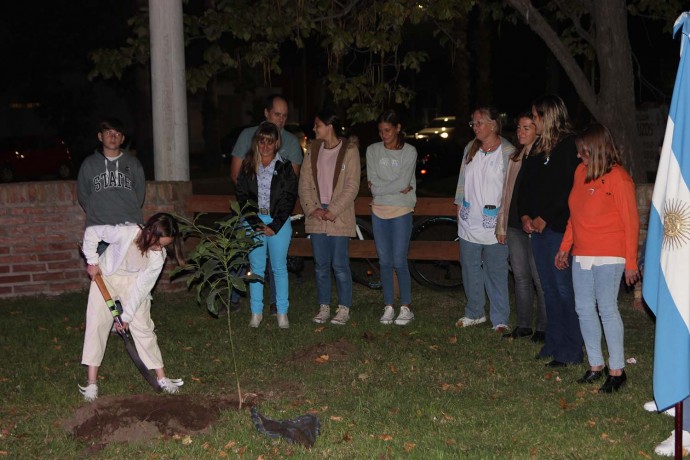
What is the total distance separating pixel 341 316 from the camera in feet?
30.0

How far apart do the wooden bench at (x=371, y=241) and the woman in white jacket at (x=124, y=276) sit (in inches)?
147

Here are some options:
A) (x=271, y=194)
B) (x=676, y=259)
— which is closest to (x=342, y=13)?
(x=271, y=194)

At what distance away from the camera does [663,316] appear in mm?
4992

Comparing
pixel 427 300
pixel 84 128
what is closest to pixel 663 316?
pixel 427 300

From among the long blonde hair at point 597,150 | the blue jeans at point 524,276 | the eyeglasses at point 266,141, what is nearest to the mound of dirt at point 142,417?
the eyeglasses at point 266,141

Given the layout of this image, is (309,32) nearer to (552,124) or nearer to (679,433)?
(552,124)

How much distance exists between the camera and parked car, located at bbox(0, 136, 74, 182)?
3053 centimetres

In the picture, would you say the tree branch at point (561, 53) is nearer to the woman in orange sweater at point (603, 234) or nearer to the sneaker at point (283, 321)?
the woman in orange sweater at point (603, 234)

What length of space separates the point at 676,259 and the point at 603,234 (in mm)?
1529

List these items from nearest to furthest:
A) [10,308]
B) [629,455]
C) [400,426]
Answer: [629,455] < [400,426] < [10,308]

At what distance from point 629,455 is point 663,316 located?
962mm

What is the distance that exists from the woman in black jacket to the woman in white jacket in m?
1.93

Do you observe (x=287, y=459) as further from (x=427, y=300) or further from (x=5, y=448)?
(x=427, y=300)

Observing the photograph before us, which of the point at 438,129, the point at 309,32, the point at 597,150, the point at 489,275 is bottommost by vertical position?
the point at 489,275
